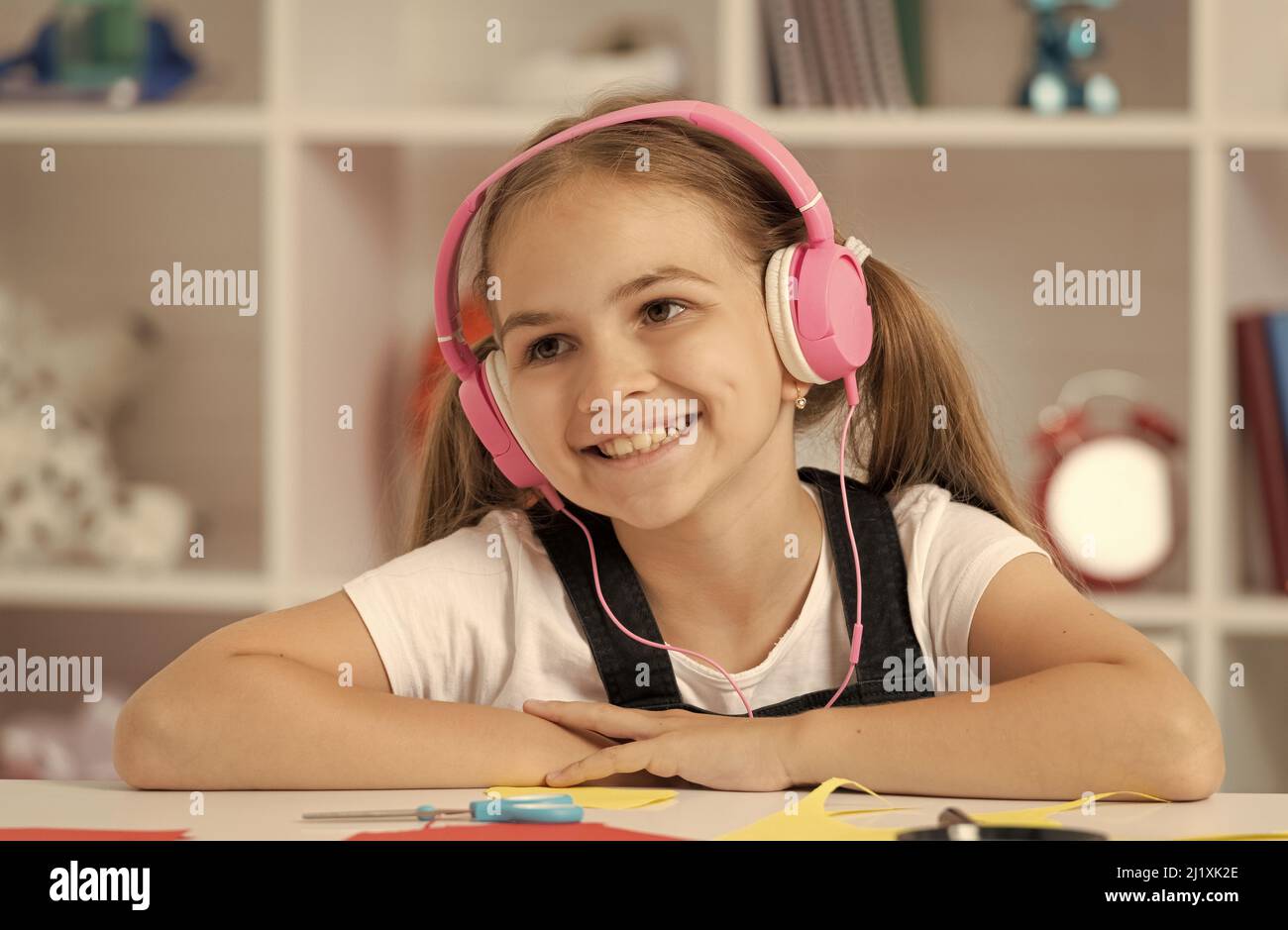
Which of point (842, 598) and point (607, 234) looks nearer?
point (607, 234)

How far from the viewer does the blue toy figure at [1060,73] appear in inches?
64.8

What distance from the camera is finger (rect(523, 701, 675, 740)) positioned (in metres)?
0.77

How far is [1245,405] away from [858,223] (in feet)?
1.82

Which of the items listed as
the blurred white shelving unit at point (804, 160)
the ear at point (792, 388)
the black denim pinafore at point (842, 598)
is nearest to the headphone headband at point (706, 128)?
the ear at point (792, 388)

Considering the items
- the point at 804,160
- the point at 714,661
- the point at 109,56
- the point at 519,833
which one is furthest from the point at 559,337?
the point at 109,56

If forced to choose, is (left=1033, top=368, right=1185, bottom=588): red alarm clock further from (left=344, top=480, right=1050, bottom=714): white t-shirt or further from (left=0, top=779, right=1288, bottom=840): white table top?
(left=0, top=779, right=1288, bottom=840): white table top

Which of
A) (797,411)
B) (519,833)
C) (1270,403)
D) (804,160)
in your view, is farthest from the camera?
(804,160)

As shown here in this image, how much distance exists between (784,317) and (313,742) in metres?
0.41

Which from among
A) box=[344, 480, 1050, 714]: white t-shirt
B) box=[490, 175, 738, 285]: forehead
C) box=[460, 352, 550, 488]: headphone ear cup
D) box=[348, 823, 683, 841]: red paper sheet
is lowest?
box=[348, 823, 683, 841]: red paper sheet

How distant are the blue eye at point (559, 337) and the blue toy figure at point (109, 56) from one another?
1.10m

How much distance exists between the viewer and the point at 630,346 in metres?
0.85

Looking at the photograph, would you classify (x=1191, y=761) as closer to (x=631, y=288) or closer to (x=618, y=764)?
(x=618, y=764)

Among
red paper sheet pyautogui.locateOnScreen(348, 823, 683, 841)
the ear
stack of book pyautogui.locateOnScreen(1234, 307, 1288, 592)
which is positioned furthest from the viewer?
stack of book pyautogui.locateOnScreen(1234, 307, 1288, 592)

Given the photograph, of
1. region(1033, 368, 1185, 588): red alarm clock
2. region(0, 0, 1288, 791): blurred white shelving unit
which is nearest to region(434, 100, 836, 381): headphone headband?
region(0, 0, 1288, 791): blurred white shelving unit
